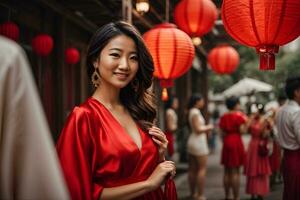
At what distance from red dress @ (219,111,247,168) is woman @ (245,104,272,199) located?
198mm

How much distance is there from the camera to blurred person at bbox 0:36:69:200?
114cm

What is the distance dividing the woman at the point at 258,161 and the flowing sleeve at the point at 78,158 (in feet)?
20.6

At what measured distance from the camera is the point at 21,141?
1.14 meters

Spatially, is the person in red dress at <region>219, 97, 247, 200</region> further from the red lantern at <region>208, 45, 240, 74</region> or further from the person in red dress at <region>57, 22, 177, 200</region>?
the person in red dress at <region>57, 22, 177, 200</region>

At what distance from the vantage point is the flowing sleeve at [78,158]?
2352mm

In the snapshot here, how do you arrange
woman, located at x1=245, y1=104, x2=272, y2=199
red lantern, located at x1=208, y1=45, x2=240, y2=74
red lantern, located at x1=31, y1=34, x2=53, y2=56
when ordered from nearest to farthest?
red lantern, located at x1=31, y1=34, x2=53, y2=56, woman, located at x1=245, y1=104, x2=272, y2=199, red lantern, located at x1=208, y1=45, x2=240, y2=74

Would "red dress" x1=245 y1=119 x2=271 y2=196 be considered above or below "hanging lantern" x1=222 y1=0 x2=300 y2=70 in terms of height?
below

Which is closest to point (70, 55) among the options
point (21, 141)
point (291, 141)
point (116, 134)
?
point (291, 141)

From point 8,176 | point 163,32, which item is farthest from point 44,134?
point 163,32

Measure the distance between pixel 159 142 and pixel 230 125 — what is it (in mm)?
5935

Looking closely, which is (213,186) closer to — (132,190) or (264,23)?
(264,23)

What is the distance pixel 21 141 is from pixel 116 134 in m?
1.36

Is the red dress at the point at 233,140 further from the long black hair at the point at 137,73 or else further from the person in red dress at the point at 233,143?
the long black hair at the point at 137,73

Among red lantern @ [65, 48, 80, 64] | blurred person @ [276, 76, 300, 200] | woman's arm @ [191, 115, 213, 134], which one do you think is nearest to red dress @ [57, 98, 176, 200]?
blurred person @ [276, 76, 300, 200]
